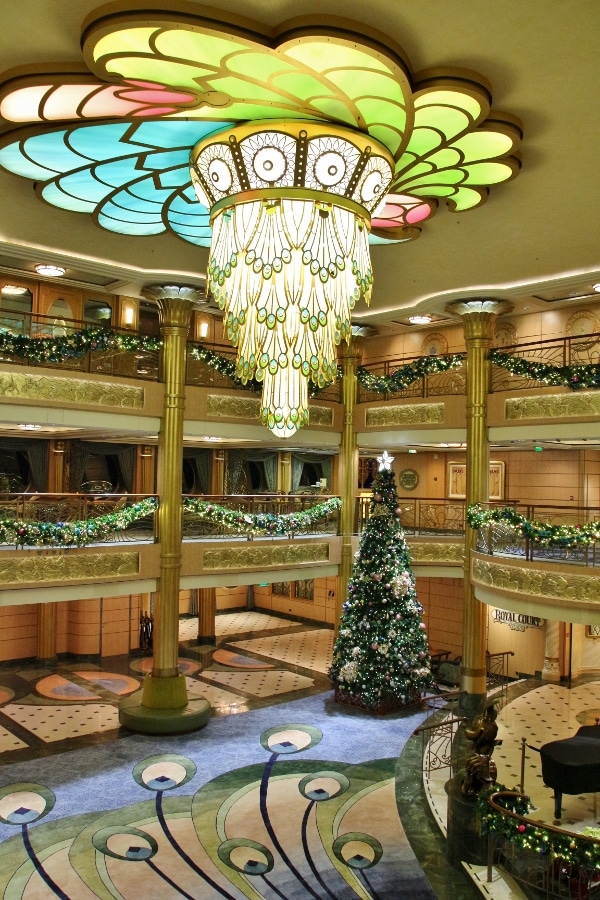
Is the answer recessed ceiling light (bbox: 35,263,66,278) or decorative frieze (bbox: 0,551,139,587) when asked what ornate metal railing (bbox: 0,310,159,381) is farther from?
decorative frieze (bbox: 0,551,139,587)

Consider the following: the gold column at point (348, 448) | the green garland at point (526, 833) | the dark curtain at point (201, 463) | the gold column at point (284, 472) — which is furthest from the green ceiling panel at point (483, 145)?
the gold column at point (284, 472)

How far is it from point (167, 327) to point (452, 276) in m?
5.03

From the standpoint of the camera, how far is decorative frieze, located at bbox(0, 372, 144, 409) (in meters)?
11.2

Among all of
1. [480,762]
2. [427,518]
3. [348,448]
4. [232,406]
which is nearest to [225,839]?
[480,762]

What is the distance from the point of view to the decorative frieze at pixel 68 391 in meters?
11.2

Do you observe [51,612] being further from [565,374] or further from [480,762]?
[565,374]

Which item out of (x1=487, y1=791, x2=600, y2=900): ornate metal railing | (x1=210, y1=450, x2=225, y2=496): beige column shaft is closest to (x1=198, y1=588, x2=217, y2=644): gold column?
(x1=210, y1=450, x2=225, y2=496): beige column shaft

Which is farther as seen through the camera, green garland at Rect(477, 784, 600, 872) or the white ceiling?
green garland at Rect(477, 784, 600, 872)

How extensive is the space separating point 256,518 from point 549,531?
17.8 ft

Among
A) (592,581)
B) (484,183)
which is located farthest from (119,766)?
(484,183)

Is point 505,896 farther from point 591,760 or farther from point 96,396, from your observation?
point 96,396

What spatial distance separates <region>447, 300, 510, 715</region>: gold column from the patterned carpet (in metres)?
2.00

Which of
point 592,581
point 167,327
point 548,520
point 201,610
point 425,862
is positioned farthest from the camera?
point 201,610

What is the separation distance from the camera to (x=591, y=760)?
873 centimetres
